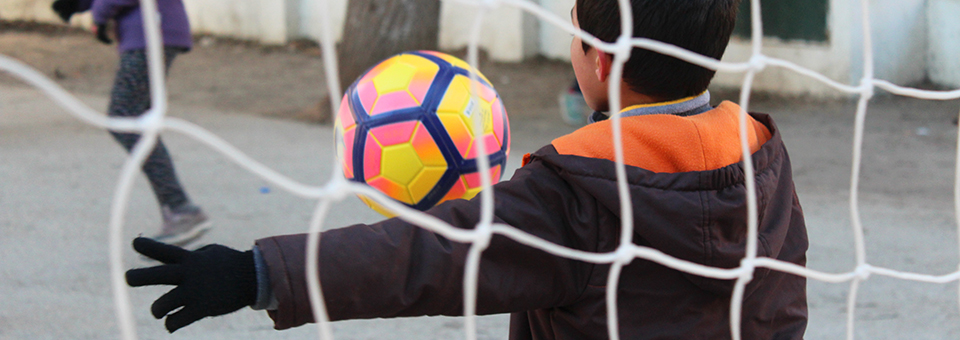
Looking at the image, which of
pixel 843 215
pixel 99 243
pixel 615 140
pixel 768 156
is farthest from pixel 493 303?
pixel 843 215

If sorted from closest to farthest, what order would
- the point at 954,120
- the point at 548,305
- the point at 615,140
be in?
the point at 615,140, the point at 548,305, the point at 954,120

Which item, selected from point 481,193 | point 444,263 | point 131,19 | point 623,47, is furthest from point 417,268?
point 131,19

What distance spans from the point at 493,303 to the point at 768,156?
503 millimetres

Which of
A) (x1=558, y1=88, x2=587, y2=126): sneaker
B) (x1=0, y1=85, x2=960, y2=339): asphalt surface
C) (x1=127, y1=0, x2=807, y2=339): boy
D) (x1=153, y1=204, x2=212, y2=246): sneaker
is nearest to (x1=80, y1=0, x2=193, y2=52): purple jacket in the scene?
(x1=153, y1=204, x2=212, y2=246): sneaker

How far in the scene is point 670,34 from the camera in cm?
120

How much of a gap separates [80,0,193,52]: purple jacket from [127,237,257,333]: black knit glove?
1.95m

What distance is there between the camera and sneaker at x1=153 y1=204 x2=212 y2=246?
276cm

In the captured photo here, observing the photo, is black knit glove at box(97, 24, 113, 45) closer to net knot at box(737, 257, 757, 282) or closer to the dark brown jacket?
the dark brown jacket

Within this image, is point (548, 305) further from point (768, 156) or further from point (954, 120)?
point (954, 120)

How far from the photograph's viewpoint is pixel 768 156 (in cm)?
127

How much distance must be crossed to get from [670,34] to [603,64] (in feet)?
0.37

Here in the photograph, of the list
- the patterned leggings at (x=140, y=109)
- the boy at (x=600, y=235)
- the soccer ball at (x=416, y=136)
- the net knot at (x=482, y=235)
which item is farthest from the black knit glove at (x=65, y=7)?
the net knot at (x=482, y=235)

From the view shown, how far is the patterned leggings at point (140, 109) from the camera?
2.68 metres

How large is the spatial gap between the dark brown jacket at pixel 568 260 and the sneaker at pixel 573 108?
159 inches
